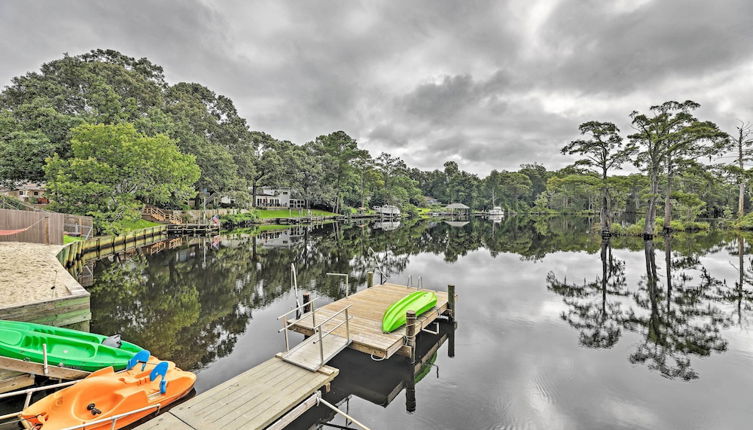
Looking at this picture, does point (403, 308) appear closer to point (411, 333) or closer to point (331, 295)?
point (411, 333)

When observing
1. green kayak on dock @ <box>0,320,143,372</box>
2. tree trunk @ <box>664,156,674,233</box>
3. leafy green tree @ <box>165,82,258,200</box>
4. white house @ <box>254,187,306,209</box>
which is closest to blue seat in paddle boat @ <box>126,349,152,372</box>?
green kayak on dock @ <box>0,320,143,372</box>

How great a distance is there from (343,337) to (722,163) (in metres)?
42.8

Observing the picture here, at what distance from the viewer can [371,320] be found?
364 inches

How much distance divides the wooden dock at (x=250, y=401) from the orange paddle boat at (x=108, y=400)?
72 cm

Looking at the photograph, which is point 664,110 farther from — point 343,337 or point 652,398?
point 343,337

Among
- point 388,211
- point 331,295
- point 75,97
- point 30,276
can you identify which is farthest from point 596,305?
point 388,211

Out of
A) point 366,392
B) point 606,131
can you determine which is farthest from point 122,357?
point 606,131

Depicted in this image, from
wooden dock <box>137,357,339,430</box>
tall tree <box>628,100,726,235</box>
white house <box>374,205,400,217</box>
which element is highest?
tall tree <box>628,100,726,235</box>

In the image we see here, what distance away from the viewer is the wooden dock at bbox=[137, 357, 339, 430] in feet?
16.0

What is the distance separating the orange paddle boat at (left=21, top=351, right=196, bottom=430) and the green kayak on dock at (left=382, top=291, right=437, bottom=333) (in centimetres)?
476

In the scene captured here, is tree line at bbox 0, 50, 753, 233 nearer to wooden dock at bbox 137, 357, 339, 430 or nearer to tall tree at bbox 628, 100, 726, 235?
tall tree at bbox 628, 100, 726, 235

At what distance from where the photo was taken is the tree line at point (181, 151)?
80.7 ft

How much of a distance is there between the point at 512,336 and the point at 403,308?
4013 millimetres

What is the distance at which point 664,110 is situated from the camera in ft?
98.1
